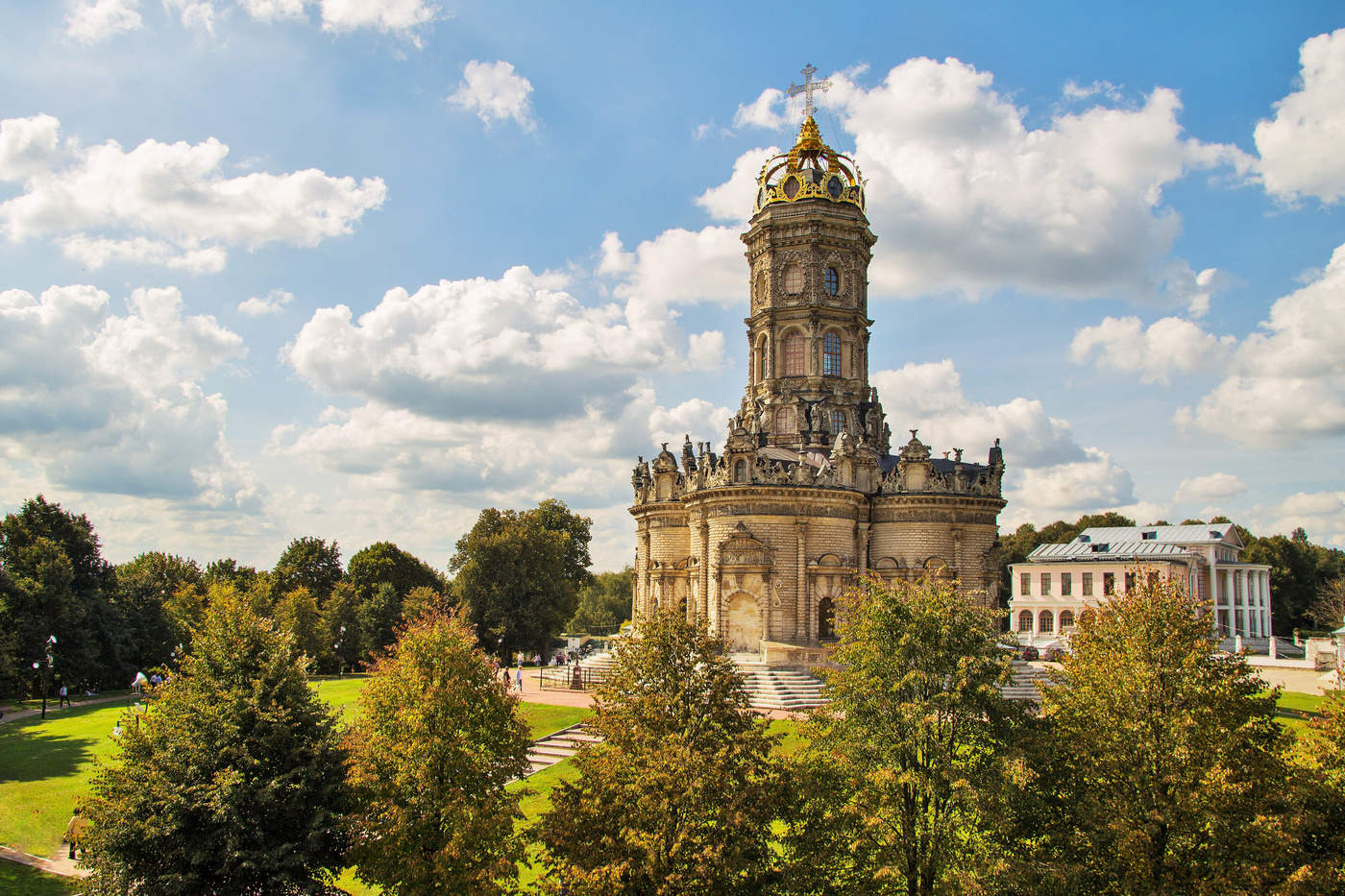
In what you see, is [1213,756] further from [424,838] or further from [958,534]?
[958,534]

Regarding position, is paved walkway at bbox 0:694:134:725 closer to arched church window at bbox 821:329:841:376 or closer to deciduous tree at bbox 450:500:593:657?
deciduous tree at bbox 450:500:593:657

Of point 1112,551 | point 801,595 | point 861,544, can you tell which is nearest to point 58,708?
point 801,595

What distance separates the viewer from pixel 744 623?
138ft

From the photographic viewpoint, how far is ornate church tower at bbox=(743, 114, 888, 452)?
49.9 m

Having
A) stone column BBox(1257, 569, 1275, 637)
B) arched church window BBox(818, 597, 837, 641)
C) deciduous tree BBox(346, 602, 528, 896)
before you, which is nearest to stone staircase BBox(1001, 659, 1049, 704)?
arched church window BBox(818, 597, 837, 641)

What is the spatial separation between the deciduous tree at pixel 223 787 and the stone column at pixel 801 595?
Answer: 2713cm

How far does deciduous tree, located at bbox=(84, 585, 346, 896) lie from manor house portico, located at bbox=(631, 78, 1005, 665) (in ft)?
83.7

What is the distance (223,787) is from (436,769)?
3.70 metres

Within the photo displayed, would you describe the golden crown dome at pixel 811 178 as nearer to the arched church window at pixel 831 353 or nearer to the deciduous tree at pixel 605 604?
the arched church window at pixel 831 353

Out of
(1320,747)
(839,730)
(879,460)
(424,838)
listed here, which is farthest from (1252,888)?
(879,460)

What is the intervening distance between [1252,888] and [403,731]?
46.7 ft

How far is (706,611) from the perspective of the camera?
42.9 meters

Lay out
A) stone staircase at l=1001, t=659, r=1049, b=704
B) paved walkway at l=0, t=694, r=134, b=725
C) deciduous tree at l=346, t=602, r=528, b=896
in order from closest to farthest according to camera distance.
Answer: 1. deciduous tree at l=346, t=602, r=528, b=896
2. stone staircase at l=1001, t=659, r=1049, b=704
3. paved walkway at l=0, t=694, r=134, b=725

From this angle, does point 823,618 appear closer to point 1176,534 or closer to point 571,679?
point 571,679
